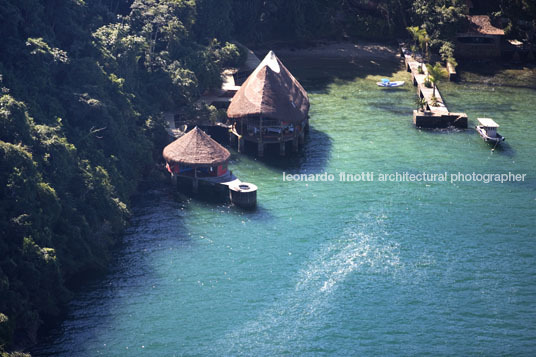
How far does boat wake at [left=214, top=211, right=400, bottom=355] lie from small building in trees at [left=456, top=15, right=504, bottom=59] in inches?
1879

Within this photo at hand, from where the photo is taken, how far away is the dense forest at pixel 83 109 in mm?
48219

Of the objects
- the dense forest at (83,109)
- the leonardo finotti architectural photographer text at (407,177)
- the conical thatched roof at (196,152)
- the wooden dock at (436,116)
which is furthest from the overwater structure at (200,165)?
the wooden dock at (436,116)

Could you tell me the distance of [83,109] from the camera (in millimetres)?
63188

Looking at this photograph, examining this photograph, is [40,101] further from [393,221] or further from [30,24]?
[393,221]

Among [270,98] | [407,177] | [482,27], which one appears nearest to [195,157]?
[270,98]

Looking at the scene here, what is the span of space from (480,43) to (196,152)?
51951 millimetres

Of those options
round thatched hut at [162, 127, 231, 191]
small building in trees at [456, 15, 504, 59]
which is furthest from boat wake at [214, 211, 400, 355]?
small building in trees at [456, 15, 504, 59]

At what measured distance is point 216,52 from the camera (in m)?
85.2

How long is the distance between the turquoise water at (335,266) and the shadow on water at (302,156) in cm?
20

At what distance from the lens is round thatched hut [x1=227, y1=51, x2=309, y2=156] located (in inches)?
2835

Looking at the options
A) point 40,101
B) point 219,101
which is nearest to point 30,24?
point 40,101

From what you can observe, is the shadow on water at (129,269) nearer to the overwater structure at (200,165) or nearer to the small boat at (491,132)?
the overwater structure at (200,165)

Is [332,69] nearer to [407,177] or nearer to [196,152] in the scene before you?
[407,177]

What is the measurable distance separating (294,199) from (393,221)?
8.48 meters
